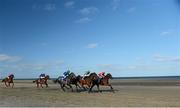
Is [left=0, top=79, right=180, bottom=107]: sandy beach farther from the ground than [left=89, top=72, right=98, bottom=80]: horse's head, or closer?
closer

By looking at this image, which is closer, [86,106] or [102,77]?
[86,106]

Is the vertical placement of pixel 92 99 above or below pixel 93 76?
below

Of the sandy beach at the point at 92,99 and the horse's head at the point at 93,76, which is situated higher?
the horse's head at the point at 93,76

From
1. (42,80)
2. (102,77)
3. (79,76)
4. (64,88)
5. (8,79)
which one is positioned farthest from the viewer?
(8,79)

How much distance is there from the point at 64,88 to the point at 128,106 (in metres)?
20.9

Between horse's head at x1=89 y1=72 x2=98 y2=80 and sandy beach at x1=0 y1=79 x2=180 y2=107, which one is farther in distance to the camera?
horse's head at x1=89 y1=72 x2=98 y2=80

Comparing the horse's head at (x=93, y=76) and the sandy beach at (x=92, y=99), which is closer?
the sandy beach at (x=92, y=99)

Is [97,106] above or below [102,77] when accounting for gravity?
below

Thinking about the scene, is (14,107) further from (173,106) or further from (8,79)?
(8,79)

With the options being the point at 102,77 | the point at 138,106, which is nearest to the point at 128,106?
the point at 138,106

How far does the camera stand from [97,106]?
2039 centimetres

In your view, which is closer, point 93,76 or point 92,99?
point 92,99

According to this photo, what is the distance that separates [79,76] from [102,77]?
11.5 feet

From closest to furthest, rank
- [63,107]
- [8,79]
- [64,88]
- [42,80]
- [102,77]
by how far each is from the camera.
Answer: [63,107] < [102,77] < [64,88] < [42,80] < [8,79]
